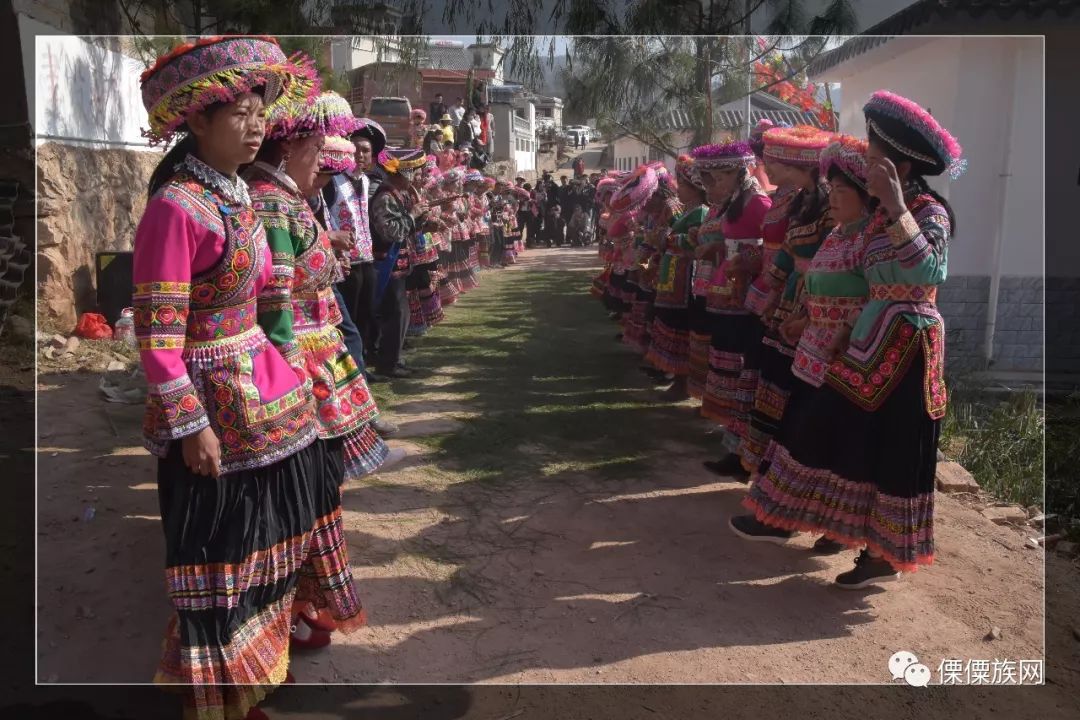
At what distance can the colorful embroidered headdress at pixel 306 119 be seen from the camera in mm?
3002

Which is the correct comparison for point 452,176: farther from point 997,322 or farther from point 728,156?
point 997,322

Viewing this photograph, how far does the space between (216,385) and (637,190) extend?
6.17 m

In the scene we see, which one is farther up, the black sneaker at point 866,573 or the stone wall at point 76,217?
the stone wall at point 76,217

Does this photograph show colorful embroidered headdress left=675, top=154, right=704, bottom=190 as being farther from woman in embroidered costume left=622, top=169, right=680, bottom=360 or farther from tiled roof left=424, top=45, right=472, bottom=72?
tiled roof left=424, top=45, right=472, bottom=72

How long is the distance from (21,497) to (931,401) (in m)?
4.45

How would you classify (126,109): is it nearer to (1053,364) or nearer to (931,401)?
(931,401)

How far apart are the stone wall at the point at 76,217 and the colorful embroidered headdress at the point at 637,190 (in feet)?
14.0

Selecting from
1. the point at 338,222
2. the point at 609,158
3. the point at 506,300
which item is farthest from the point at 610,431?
the point at 609,158

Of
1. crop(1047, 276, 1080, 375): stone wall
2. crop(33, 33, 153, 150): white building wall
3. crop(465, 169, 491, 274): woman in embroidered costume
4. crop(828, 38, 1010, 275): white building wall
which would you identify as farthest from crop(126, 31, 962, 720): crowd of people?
crop(465, 169, 491, 274): woman in embroidered costume

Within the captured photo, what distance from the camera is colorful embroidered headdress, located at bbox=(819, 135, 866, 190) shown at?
11.7 feet

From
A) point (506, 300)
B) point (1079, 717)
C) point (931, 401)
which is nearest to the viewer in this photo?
point (1079, 717)

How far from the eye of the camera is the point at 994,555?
414cm

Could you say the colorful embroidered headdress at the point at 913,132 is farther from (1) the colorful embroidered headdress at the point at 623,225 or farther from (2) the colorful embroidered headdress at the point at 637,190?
(1) the colorful embroidered headdress at the point at 623,225

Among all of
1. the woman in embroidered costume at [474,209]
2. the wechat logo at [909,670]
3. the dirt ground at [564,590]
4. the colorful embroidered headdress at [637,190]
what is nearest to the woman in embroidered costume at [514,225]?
the woman in embroidered costume at [474,209]
